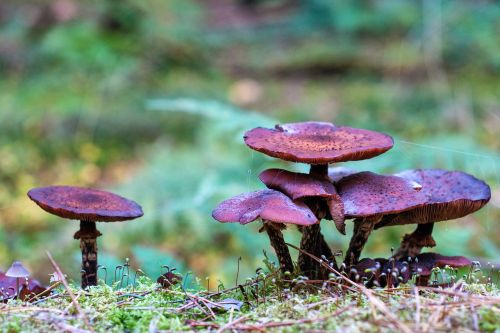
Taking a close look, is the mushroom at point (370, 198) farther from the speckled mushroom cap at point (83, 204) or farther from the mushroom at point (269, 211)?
the speckled mushroom cap at point (83, 204)

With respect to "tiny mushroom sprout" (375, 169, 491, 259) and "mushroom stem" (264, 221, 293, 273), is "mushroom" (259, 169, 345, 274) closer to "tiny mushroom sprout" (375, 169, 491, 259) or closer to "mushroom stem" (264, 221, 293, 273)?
"mushroom stem" (264, 221, 293, 273)

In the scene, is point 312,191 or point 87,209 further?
point 87,209

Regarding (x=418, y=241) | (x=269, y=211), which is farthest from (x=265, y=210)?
(x=418, y=241)

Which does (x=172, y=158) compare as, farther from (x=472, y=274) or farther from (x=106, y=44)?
(x=472, y=274)

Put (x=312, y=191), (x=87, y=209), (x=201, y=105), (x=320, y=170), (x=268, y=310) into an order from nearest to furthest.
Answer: (x=268, y=310) → (x=312, y=191) → (x=87, y=209) → (x=320, y=170) → (x=201, y=105)

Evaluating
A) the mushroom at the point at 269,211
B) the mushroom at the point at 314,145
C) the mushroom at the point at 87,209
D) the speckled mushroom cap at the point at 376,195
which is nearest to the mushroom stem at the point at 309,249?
the mushroom at the point at 314,145

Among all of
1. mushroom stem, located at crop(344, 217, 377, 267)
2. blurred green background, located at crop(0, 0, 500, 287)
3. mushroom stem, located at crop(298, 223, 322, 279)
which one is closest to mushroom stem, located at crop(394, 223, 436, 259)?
mushroom stem, located at crop(344, 217, 377, 267)

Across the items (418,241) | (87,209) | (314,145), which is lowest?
(418,241)

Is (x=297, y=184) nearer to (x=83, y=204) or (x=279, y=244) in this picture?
(x=279, y=244)
